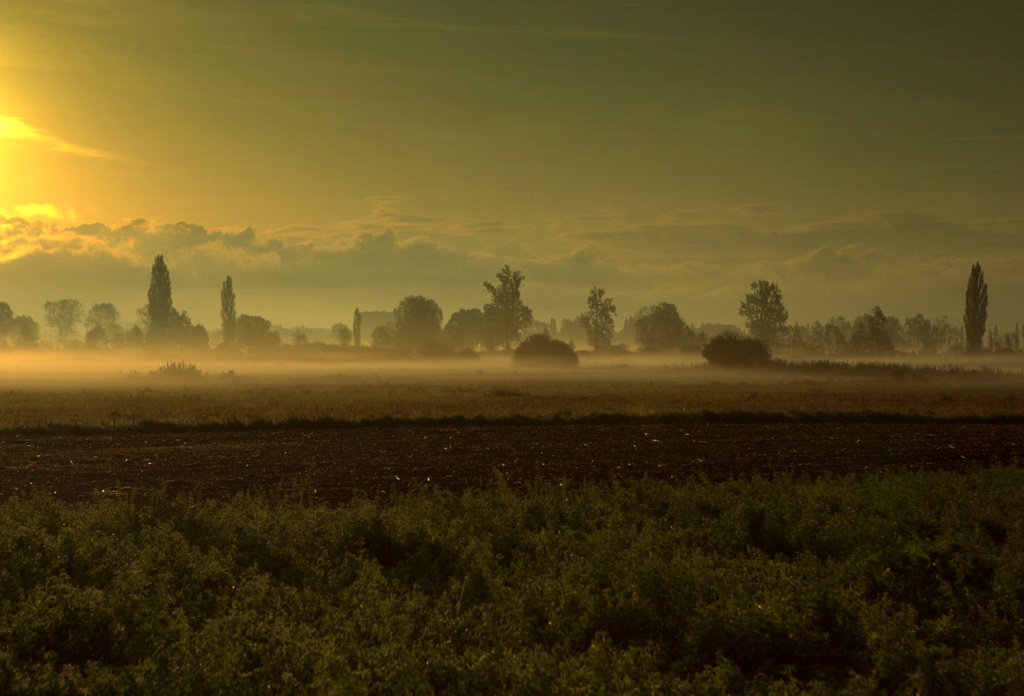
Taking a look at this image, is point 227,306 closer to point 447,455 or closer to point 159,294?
point 159,294

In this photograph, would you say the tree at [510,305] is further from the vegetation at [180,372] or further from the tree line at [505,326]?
the vegetation at [180,372]

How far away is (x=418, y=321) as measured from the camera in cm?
18850

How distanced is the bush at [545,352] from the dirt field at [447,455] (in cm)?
8324

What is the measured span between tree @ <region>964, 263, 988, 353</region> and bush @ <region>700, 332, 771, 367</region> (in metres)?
62.0

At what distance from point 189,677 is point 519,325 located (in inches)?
5590

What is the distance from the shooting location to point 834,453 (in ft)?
86.9

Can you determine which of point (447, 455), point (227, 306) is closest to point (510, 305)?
point (227, 306)

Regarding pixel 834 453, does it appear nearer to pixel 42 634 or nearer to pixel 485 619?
pixel 485 619

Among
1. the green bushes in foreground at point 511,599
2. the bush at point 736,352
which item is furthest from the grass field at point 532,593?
the bush at point 736,352

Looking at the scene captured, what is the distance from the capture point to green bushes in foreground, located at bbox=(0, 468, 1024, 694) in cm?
859

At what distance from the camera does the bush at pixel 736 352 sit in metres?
101

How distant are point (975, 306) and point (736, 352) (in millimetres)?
67917

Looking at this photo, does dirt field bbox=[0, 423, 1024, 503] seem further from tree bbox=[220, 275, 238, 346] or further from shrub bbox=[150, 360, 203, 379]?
tree bbox=[220, 275, 238, 346]

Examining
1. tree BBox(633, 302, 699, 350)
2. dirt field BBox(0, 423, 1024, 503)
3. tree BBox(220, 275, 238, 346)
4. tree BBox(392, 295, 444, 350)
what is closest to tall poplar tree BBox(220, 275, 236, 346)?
tree BBox(220, 275, 238, 346)
